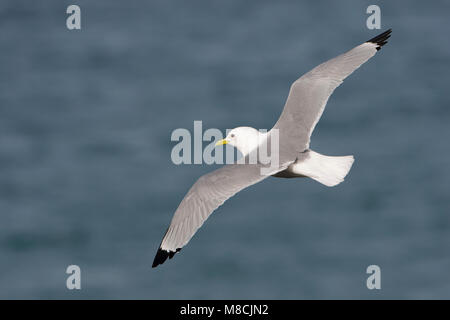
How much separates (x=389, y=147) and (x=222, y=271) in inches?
167

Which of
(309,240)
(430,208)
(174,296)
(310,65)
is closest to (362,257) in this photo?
(309,240)

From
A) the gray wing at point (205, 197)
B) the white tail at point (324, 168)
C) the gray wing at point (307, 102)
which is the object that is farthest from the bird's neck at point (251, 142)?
the gray wing at point (205, 197)

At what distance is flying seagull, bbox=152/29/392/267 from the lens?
7820 mm

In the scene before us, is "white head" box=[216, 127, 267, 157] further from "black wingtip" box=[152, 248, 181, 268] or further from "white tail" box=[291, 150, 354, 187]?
"black wingtip" box=[152, 248, 181, 268]

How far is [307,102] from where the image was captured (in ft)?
28.6

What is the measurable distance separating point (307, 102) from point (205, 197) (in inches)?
58.9

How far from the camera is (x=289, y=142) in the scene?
8359mm

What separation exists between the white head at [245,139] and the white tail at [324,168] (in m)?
0.61

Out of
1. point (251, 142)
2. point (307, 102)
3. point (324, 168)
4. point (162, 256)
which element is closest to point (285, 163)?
point (324, 168)

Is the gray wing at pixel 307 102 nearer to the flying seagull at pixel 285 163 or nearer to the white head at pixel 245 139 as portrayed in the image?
the flying seagull at pixel 285 163

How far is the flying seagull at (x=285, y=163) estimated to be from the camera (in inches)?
308

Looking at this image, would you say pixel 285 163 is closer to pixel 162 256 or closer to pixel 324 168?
pixel 324 168

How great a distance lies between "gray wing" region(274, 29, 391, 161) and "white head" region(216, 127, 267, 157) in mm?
Answer: 212

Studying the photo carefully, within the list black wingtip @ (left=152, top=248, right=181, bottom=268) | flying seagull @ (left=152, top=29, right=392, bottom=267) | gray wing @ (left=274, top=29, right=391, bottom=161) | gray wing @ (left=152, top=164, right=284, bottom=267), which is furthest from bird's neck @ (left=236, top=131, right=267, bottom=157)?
black wingtip @ (left=152, top=248, right=181, bottom=268)
